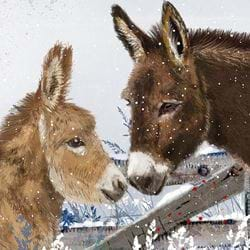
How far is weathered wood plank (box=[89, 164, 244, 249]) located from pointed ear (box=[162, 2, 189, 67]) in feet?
1.45

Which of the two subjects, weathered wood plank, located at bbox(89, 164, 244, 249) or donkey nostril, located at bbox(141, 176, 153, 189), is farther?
weathered wood plank, located at bbox(89, 164, 244, 249)

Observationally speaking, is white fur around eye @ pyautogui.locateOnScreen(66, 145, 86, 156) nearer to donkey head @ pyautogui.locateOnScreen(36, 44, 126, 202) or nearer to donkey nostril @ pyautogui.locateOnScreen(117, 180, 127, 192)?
donkey head @ pyautogui.locateOnScreen(36, 44, 126, 202)

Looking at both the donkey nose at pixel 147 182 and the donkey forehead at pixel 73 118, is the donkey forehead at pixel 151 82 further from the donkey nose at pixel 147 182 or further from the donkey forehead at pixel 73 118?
the donkey nose at pixel 147 182

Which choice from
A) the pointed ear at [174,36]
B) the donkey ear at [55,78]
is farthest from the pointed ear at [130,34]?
the donkey ear at [55,78]

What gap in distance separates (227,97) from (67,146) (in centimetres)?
57

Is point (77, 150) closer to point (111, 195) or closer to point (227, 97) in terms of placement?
point (111, 195)

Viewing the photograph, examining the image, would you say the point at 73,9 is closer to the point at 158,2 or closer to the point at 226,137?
the point at 158,2

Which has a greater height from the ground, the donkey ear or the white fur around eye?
the donkey ear

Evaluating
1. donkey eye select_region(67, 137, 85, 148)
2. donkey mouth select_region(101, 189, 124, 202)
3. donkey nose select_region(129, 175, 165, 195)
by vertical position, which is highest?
donkey eye select_region(67, 137, 85, 148)

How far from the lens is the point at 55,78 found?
6.12ft

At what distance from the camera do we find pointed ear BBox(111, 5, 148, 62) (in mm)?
1869

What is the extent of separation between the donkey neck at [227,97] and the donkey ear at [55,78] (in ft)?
1.50

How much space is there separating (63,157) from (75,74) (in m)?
0.31

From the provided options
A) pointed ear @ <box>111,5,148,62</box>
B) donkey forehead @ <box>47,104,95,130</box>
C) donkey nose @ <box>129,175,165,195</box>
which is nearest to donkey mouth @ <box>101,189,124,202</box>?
donkey nose @ <box>129,175,165,195</box>
